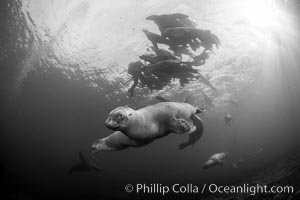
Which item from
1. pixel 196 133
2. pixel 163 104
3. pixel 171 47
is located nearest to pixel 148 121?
pixel 163 104

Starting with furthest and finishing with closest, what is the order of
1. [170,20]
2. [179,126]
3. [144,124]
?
[170,20], [179,126], [144,124]

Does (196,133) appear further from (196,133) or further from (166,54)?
(166,54)

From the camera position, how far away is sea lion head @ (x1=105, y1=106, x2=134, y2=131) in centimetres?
310

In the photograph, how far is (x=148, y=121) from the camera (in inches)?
140

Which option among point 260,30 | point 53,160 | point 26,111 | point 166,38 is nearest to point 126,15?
point 166,38

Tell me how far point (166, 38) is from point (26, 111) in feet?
121

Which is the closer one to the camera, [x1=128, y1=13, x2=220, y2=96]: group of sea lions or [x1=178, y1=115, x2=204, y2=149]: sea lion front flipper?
[x1=178, y1=115, x2=204, y2=149]: sea lion front flipper

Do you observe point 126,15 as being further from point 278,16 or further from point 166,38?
point 278,16

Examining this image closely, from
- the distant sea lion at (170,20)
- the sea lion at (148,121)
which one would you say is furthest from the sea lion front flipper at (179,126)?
the distant sea lion at (170,20)

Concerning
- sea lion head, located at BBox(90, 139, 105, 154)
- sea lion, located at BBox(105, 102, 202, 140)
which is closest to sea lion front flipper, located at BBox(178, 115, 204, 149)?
sea lion, located at BBox(105, 102, 202, 140)

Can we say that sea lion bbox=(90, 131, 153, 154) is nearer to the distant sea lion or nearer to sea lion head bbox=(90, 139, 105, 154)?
sea lion head bbox=(90, 139, 105, 154)

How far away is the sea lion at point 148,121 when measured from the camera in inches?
124

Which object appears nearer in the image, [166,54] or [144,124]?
[144,124]

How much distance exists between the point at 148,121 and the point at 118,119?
60 centimetres
